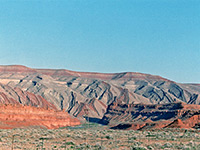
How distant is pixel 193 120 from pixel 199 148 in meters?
56.6

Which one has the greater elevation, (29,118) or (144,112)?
(144,112)

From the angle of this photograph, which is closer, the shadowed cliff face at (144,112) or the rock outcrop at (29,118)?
the rock outcrop at (29,118)

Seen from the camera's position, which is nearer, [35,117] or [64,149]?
[64,149]

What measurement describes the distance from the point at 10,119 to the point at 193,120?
4217 cm

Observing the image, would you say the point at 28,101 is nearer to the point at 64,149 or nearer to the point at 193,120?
the point at 193,120

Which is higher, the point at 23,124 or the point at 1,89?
the point at 1,89

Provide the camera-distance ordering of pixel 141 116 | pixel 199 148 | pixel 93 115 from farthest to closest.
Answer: pixel 93 115 < pixel 141 116 < pixel 199 148

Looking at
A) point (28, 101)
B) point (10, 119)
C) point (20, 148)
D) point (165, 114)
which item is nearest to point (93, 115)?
point (28, 101)

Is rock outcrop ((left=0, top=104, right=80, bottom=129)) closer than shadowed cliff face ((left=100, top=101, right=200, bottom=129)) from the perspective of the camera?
Yes

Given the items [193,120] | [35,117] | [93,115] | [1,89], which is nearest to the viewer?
[193,120]

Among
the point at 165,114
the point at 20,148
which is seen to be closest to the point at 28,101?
the point at 165,114

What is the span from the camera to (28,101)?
178 m

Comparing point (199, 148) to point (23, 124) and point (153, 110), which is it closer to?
point (23, 124)

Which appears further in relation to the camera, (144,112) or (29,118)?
(144,112)
